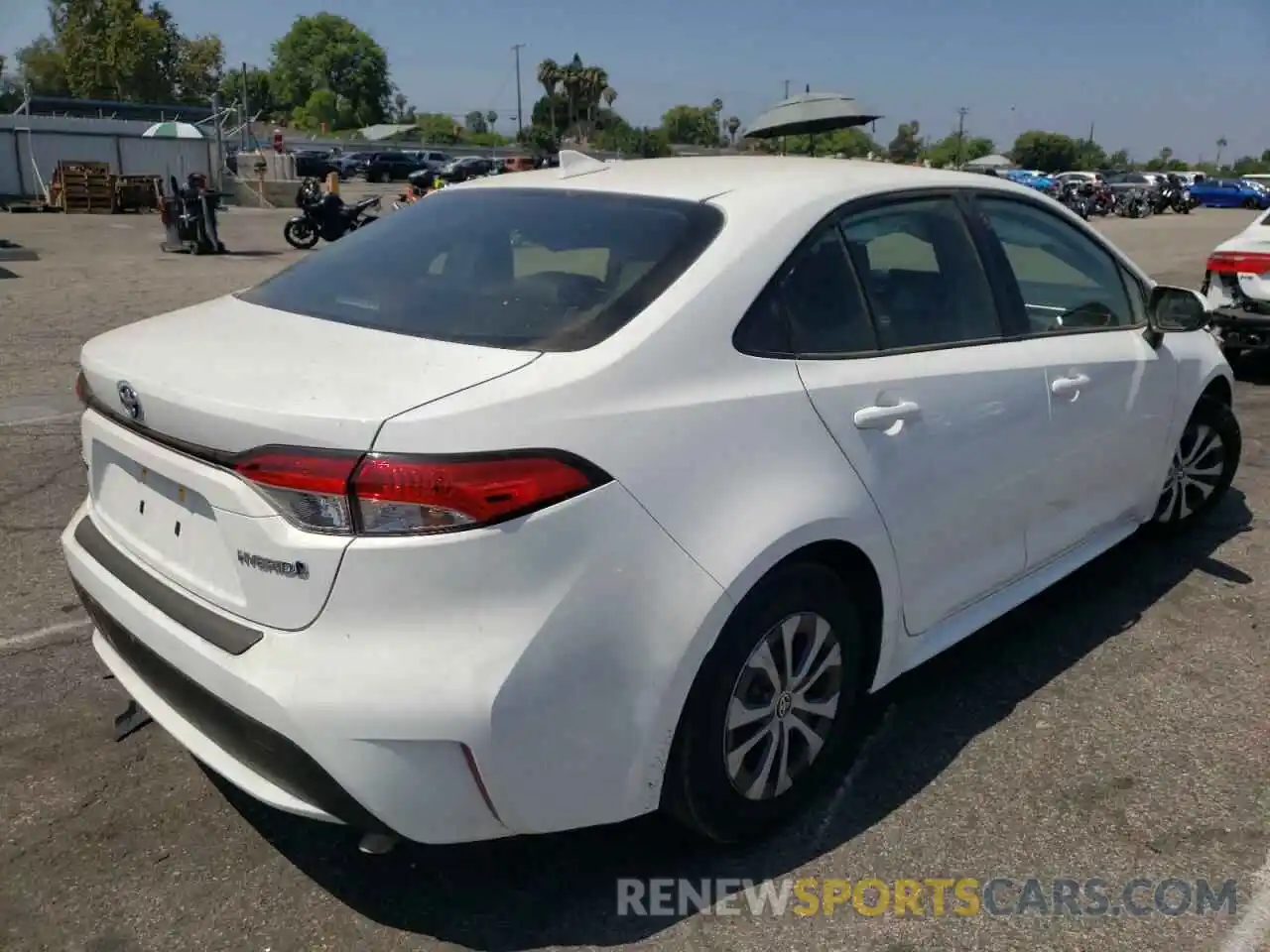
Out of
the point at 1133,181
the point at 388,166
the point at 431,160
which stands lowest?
the point at 1133,181

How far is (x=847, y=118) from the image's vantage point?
7.74m

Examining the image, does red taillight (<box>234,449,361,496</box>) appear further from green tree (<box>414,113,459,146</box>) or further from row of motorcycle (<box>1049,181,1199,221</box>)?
green tree (<box>414,113,459,146</box>)

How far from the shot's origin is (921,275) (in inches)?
127

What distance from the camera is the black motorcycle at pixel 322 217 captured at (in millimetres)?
18688

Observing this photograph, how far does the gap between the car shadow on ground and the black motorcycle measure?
54.7 feet

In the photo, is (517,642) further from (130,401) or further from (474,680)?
(130,401)

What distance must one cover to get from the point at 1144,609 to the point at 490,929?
2943 mm

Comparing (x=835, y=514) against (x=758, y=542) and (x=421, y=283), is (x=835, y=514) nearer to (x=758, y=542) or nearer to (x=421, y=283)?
(x=758, y=542)

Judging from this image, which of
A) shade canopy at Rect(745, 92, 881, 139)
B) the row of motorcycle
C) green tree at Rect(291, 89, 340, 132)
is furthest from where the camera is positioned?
green tree at Rect(291, 89, 340, 132)

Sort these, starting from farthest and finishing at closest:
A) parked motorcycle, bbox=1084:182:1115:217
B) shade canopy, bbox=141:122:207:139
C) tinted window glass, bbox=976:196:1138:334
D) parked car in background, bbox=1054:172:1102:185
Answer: parked car in background, bbox=1054:172:1102:185
parked motorcycle, bbox=1084:182:1115:217
shade canopy, bbox=141:122:207:139
tinted window glass, bbox=976:196:1138:334

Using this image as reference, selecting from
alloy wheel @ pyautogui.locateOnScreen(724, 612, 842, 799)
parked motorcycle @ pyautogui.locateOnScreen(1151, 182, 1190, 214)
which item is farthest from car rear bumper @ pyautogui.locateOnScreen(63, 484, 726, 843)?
parked motorcycle @ pyautogui.locateOnScreen(1151, 182, 1190, 214)

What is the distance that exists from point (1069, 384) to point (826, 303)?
3.73ft

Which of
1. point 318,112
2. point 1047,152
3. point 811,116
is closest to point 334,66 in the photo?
point 318,112

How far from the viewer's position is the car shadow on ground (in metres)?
2.46
